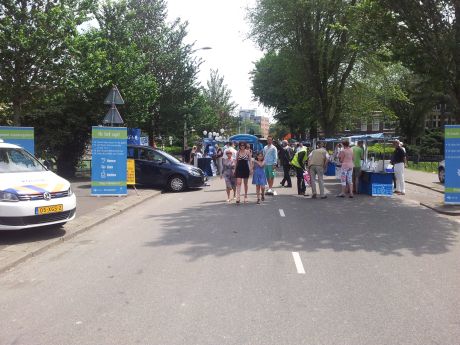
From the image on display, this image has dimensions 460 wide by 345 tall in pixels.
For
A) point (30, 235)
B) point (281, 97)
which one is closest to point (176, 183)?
point (30, 235)

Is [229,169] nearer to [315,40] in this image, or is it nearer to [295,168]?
[295,168]

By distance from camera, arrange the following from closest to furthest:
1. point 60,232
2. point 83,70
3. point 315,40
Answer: point 60,232 < point 83,70 < point 315,40

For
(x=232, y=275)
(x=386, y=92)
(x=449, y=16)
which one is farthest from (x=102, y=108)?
(x=386, y=92)

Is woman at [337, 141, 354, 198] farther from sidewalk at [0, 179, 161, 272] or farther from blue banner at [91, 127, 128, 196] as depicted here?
blue banner at [91, 127, 128, 196]

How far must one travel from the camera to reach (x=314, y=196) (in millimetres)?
14734

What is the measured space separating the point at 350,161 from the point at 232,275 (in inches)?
370

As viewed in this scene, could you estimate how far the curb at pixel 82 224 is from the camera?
678cm

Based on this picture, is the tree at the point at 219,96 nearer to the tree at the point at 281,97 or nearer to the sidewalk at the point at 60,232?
the tree at the point at 281,97

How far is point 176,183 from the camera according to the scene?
55.4ft

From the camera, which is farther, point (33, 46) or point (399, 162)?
point (399, 162)

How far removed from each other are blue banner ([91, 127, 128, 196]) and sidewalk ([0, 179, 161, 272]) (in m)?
0.40

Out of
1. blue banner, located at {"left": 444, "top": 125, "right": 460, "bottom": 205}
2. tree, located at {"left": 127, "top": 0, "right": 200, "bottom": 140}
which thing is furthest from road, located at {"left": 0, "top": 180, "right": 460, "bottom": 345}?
tree, located at {"left": 127, "top": 0, "right": 200, "bottom": 140}

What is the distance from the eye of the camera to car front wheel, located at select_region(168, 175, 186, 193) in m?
16.9

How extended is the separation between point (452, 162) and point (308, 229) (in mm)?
5550
